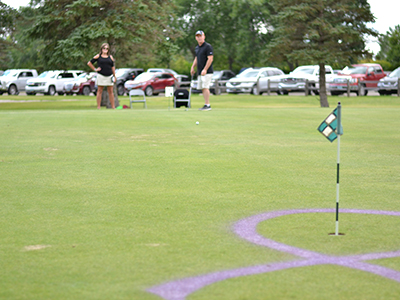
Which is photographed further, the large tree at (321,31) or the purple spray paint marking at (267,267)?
the large tree at (321,31)

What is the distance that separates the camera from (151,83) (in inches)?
1687

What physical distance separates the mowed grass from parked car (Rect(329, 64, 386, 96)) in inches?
1098

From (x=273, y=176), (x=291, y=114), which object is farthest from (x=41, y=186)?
(x=291, y=114)

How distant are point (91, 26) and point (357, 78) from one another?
21.1 meters

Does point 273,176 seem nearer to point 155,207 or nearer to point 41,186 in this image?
point 155,207

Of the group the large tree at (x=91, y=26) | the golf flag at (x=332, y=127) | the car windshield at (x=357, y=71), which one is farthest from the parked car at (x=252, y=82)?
the golf flag at (x=332, y=127)

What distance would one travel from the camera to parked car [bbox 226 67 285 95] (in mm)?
42062

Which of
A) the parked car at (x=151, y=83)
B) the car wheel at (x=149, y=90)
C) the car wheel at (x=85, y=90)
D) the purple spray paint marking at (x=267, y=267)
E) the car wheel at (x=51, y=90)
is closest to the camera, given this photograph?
the purple spray paint marking at (x=267, y=267)

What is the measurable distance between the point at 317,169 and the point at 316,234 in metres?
3.55

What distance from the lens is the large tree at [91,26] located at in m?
25.3

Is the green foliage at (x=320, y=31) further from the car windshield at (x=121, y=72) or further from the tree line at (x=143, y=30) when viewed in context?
the car windshield at (x=121, y=72)

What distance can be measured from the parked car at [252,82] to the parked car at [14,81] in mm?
17081

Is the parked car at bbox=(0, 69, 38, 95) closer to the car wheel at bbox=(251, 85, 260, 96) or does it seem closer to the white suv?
the white suv

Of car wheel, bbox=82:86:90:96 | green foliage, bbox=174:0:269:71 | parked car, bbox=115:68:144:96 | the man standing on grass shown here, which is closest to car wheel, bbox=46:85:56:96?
car wheel, bbox=82:86:90:96
